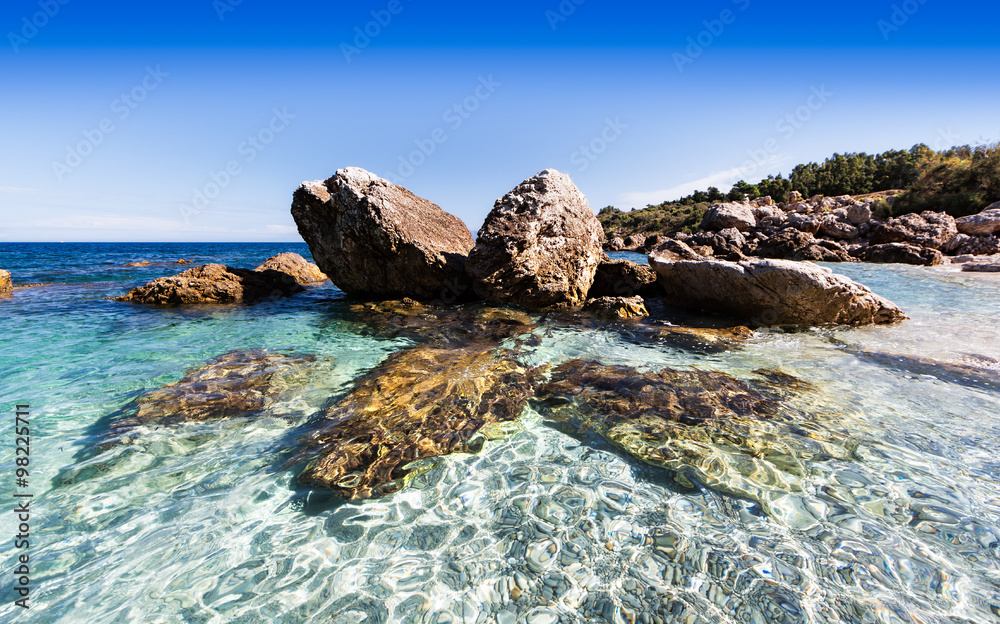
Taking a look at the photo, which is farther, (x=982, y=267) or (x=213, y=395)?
(x=982, y=267)

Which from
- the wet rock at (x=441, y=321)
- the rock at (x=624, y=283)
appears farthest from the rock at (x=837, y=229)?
the wet rock at (x=441, y=321)

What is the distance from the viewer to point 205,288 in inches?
428

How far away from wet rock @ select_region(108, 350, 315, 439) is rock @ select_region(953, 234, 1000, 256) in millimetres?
30139

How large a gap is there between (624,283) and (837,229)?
26.1 metres

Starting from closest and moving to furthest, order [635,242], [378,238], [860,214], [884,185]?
[378,238]
[860,214]
[635,242]
[884,185]

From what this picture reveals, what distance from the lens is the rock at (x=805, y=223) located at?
28.5m

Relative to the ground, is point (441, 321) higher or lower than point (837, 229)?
lower

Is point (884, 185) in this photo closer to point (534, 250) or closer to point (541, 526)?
point (534, 250)

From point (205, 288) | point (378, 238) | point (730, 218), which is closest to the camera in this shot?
point (378, 238)

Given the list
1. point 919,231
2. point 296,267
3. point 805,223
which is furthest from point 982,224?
point 296,267

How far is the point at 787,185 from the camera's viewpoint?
54.6m

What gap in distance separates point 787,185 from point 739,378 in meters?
63.9

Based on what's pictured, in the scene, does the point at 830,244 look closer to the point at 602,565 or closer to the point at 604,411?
the point at 604,411

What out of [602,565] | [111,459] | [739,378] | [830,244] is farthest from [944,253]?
[111,459]
